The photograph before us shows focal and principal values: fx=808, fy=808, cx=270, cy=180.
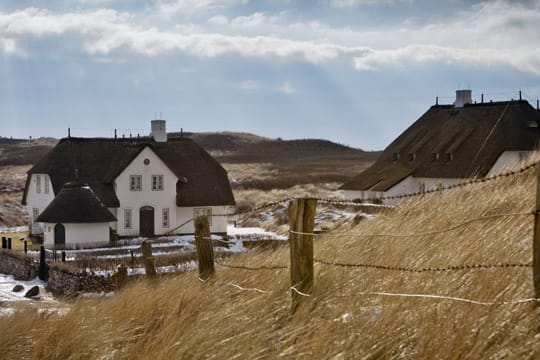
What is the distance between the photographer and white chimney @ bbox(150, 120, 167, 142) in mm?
44938

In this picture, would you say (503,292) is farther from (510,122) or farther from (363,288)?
(510,122)

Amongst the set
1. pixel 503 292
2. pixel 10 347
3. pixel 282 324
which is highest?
pixel 503 292

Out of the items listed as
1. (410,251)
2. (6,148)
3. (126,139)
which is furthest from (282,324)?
(6,148)

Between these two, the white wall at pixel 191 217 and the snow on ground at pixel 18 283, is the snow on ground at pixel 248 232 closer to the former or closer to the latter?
the white wall at pixel 191 217

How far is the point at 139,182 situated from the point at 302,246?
114 feet

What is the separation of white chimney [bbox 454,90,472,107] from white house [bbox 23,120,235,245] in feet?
49.7

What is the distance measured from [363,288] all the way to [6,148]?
13162 centimetres

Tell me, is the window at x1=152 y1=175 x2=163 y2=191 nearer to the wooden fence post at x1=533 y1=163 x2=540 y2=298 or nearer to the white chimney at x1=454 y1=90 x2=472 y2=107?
the white chimney at x1=454 y1=90 x2=472 y2=107

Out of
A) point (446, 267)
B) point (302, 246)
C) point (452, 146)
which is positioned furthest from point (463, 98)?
point (446, 267)

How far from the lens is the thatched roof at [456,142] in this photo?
→ 43.8 meters

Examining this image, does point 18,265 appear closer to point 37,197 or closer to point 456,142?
point 37,197

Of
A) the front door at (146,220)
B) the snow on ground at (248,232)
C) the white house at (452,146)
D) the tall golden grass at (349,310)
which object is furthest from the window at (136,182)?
the tall golden grass at (349,310)

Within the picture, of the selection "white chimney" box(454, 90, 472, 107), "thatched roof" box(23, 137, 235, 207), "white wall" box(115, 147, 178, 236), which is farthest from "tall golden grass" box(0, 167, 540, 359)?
"white chimney" box(454, 90, 472, 107)

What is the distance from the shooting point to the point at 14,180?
85000 millimetres
